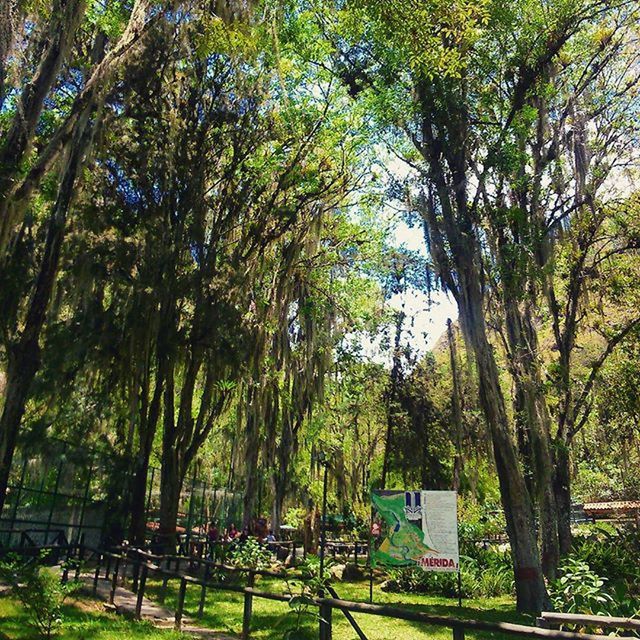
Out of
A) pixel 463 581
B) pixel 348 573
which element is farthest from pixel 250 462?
pixel 463 581

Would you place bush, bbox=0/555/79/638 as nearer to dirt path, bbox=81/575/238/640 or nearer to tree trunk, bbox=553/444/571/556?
dirt path, bbox=81/575/238/640

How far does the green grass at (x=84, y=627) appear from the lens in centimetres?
563

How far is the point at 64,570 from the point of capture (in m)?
7.99

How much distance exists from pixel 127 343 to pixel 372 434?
2163cm

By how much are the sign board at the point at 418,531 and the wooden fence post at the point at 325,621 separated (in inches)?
216

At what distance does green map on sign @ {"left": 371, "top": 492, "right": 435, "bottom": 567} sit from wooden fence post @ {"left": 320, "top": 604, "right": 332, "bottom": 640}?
549cm

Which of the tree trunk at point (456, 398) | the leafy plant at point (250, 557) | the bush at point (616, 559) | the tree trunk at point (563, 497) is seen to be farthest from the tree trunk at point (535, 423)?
the leafy plant at point (250, 557)

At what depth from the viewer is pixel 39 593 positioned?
5.41 metres

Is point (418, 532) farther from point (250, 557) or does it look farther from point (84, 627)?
point (84, 627)

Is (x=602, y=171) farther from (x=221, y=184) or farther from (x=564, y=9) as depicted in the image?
(x=221, y=184)

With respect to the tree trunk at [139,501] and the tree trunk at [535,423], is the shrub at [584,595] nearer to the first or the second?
the tree trunk at [535,423]

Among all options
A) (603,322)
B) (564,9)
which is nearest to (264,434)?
(603,322)

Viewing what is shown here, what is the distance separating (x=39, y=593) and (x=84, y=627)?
1.11 metres

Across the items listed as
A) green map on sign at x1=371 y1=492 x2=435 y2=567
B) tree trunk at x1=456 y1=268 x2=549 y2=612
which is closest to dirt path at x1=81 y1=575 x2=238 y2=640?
green map on sign at x1=371 y1=492 x2=435 y2=567
